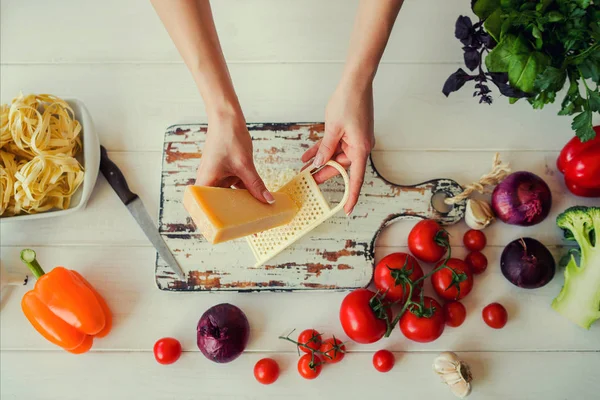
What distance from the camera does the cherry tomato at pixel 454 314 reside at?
3.70ft

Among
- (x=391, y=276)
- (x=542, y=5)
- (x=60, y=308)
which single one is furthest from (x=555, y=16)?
(x=60, y=308)

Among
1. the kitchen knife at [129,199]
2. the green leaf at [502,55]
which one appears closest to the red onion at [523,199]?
the green leaf at [502,55]

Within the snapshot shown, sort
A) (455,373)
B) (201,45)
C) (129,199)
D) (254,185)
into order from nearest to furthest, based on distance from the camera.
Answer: (201,45) < (254,185) < (455,373) < (129,199)

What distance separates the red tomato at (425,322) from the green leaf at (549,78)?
54 cm

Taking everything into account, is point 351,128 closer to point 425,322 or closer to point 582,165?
point 425,322

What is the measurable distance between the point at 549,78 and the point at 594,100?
0.11m

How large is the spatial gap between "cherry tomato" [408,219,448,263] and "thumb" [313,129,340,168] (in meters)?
0.30

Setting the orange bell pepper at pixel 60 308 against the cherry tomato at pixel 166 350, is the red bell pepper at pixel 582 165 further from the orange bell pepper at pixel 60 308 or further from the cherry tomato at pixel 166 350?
the orange bell pepper at pixel 60 308

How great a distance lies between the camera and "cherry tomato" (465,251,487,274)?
1165mm

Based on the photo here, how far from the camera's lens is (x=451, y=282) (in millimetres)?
1096

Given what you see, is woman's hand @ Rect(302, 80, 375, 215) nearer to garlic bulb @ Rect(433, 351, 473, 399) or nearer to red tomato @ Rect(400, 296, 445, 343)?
red tomato @ Rect(400, 296, 445, 343)

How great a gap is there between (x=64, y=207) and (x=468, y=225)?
1044 millimetres

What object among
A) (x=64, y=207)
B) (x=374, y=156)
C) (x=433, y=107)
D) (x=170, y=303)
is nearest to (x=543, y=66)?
(x=433, y=107)

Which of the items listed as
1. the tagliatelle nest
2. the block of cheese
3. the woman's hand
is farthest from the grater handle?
the tagliatelle nest
